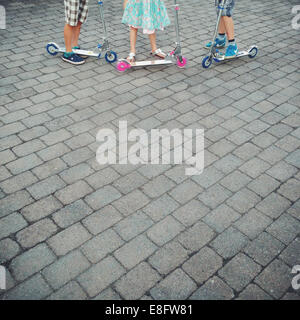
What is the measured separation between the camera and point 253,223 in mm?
3059

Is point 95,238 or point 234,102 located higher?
point 234,102

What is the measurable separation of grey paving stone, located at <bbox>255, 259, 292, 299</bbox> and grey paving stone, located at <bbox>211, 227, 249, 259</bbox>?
0.28 m

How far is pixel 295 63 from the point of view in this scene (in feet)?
18.5

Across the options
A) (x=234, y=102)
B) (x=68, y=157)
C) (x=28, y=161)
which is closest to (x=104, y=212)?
(x=68, y=157)

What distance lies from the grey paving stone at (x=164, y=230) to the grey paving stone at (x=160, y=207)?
7 centimetres

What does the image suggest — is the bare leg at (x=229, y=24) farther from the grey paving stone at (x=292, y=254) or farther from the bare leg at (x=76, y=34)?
the grey paving stone at (x=292, y=254)

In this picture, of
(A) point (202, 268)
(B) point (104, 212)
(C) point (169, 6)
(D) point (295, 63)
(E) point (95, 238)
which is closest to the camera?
(A) point (202, 268)

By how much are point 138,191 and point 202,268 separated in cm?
103

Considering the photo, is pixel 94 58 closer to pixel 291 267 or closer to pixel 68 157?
pixel 68 157

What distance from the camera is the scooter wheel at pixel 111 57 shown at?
543cm

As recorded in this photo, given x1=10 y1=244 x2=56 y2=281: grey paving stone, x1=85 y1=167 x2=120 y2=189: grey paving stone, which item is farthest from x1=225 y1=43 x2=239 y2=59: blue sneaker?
x1=10 y1=244 x2=56 y2=281: grey paving stone

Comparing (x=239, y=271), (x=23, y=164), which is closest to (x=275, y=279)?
(x=239, y=271)

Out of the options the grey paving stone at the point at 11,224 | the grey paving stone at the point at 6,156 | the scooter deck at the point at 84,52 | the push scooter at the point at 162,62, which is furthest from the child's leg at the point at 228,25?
the grey paving stone at the point at 11,224

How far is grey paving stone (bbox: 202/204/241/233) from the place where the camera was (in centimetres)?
303
